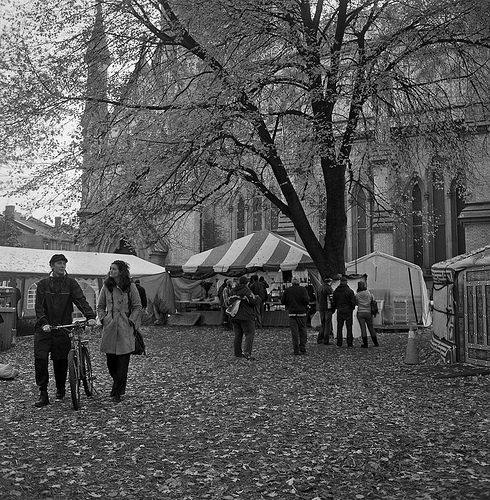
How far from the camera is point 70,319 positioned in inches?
348

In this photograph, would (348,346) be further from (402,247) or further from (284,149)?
(402,247)

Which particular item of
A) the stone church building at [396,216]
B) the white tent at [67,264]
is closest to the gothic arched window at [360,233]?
the stone church building at [396,216]

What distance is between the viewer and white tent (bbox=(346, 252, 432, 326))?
23.4 metres

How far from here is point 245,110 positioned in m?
15.7

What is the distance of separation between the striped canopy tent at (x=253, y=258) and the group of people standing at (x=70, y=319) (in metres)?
15.5

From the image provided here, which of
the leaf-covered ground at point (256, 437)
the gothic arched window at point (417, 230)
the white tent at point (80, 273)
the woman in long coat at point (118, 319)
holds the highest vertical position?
the gothic arched window at point (417, 230)

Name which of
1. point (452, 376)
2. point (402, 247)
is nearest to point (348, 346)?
point (452, 376)

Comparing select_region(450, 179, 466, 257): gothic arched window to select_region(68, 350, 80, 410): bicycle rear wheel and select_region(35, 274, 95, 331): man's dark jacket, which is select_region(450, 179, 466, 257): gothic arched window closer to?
select_region(35, 274, 95, 331): man's dark jacket

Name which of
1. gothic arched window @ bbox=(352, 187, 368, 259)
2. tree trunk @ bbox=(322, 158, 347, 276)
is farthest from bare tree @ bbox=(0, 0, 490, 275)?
gothic arched window @ bbox=(352, 187, 368, 259)

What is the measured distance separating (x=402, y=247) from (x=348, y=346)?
1576 cm

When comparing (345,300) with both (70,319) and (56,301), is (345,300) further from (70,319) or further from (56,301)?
(56,301)

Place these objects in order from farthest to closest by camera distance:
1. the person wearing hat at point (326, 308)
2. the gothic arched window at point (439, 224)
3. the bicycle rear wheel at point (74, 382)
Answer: the gothic arched window at point (439, 224)
the person wearing hat at point (326, 308)
the bicycle rear wheel at point (74, 382)

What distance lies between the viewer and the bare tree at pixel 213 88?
14.9 meters

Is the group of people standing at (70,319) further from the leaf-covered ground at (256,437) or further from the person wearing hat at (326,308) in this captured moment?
the person wearing hat at (326,308)
